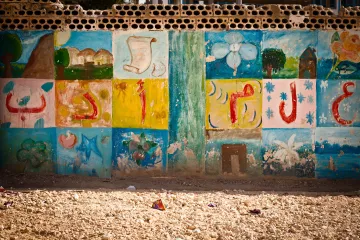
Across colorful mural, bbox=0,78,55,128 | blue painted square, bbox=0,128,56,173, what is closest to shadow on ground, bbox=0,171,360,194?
blue painted square, bbox=0,128,56,173

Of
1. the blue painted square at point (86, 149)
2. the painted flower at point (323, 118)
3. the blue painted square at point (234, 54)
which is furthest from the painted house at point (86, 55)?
the painted flower at point (323, 118)

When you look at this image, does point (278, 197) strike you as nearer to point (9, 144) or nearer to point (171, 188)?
point (171, 188)

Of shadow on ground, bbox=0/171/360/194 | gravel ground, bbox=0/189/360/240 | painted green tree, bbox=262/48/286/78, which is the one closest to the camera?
gravel ground, bbox=0/189/360/240

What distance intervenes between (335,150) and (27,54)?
461cm

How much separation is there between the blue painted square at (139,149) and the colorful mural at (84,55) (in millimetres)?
887

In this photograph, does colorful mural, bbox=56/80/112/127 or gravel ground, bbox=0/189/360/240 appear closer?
gravel ground, bbox=0/189/360/240

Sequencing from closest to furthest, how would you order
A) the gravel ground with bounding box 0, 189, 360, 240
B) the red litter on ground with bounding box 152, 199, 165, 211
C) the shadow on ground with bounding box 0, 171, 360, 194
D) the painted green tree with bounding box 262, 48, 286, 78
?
1. the gravel ground with bounding box 0, 189, 360, 240
2. the red litter on ground with bounding box 152, 199, 165, 211
3. the shadow on ground with bounding box 0, 171, 360, 194
4. the painted green tree with bounding box 262, 48, 286, 78

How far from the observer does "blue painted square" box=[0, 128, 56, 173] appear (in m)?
7.43

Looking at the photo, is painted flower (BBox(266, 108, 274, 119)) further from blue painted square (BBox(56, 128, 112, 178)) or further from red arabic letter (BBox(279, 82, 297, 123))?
blue painted square (BBox(56, 128, 112, 178))

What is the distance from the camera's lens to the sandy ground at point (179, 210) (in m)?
5.28

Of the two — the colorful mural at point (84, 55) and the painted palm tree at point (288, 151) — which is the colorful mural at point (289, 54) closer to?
the painted palm tree at point (288, 151)

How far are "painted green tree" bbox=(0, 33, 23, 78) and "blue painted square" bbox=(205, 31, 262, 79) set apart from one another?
2697mm

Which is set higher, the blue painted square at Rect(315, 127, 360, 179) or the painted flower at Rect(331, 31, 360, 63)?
the painted flower at Rect(331, 31, 360, 63)

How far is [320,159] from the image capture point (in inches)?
292
